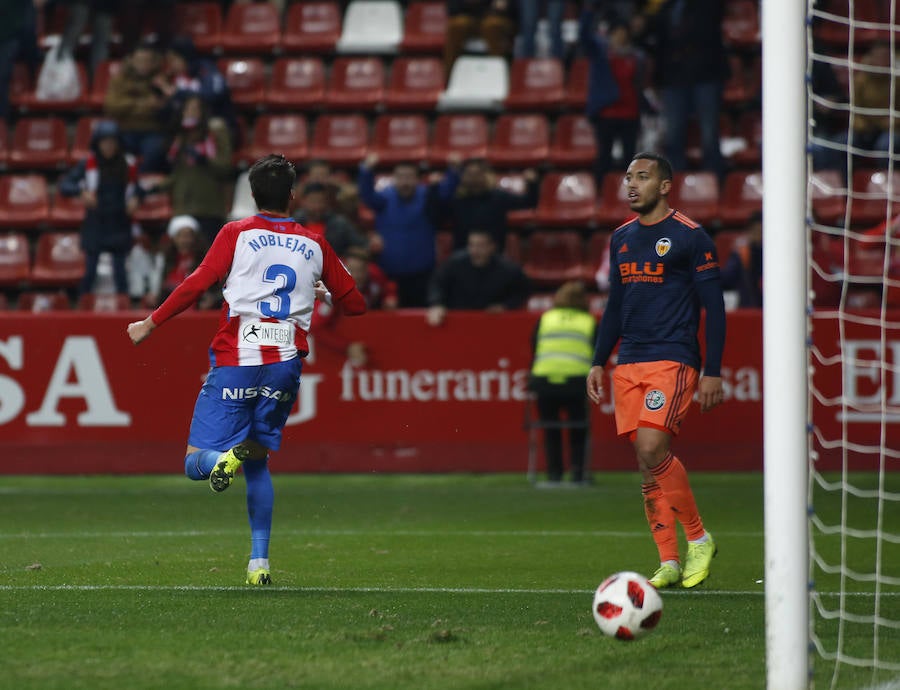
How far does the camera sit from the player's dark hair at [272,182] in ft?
24.0

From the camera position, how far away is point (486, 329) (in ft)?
47.6

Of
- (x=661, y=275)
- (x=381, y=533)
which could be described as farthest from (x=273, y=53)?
(x=661, y=275)

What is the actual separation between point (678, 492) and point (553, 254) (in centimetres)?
974

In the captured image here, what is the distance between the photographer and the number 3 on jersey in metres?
7.33

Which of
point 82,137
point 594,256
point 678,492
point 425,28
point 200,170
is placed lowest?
point 678,492

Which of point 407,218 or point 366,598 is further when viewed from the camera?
point 407,218

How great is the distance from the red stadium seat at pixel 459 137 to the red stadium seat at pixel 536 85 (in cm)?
55

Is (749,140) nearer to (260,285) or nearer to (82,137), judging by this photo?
(82,137)

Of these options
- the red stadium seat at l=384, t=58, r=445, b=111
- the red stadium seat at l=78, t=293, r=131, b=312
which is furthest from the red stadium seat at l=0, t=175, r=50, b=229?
the red stadium seat at l=384, t=58, r=445, b=111

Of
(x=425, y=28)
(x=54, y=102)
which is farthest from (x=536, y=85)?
(x=54, y=102)

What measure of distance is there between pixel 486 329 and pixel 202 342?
8.60ft

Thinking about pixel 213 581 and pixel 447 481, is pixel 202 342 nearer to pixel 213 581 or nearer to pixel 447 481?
pixel 447 481

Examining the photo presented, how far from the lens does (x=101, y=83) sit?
19.4 meters

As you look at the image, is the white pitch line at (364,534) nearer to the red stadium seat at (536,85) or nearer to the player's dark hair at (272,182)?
the player's dark hair at (272,182)
